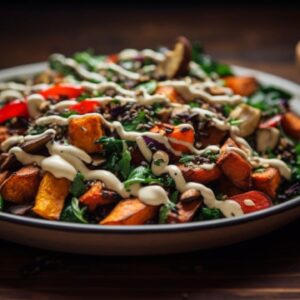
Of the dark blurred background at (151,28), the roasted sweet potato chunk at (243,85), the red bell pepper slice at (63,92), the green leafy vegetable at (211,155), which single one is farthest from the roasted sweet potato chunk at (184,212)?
the dark blurred background at (151,28)

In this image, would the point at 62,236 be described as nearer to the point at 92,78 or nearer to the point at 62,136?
the point at 62,136

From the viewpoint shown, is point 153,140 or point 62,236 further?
point 153,140

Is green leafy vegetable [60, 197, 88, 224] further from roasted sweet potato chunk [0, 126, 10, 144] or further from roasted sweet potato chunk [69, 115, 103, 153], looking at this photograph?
roasted sweet potato chunk [0, 126, 10, 144]

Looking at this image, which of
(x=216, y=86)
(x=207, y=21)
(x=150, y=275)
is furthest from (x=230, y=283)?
(x=207, y=21)

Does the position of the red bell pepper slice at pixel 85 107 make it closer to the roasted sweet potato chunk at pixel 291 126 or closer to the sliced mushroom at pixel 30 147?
the sliced mushroom at pixel 30 147

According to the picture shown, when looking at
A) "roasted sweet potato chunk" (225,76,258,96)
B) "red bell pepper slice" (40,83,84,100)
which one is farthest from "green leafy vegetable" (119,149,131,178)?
"roasted sweet potato chunk" (225,76,258,96)
